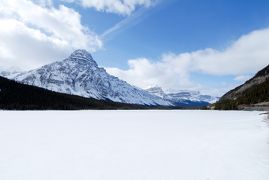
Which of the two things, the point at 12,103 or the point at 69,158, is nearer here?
the point at 69,158

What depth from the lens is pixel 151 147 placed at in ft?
70.4

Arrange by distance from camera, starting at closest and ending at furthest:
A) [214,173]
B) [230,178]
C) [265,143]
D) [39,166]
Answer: [230,178], [214,173], [39,166], [265,143]

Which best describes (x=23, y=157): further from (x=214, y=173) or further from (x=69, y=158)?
(x=214, y=173)

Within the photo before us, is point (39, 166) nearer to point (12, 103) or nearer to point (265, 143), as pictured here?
point (265, 143)

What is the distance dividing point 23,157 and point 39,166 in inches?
114

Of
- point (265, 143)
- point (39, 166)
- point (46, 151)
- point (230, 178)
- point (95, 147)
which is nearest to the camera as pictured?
point (230, 178)

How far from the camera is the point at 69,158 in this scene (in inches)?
684

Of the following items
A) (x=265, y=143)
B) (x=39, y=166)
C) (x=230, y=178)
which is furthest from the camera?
(x=265, y=143)

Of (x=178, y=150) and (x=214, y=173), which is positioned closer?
(x=214, y=173)

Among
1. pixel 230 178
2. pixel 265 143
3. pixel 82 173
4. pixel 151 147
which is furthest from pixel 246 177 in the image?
pixel 265 143

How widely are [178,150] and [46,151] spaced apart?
326 inches

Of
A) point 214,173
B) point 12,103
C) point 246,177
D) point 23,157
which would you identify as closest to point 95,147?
point 23,157

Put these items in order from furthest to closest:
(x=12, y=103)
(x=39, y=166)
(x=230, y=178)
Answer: (x=12, y=103)
(x=39, y=166)
(x=230, y=178)

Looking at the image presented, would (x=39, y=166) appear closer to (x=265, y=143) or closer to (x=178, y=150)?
(x=178, y=150)
